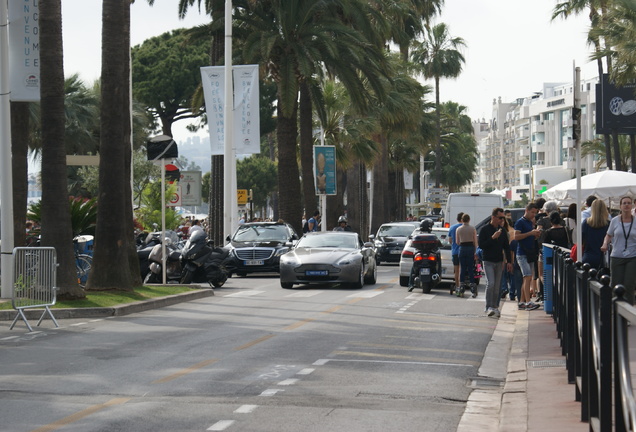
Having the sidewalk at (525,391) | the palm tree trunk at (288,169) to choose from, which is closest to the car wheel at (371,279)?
the palm tree trunk at (288,169)

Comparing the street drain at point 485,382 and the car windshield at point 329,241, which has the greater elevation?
the car windshield at point 329,241

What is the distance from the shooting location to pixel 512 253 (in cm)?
2216

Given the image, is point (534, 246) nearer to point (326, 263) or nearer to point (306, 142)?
point (326, 263)

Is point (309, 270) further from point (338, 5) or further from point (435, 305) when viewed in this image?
point (338, 5)

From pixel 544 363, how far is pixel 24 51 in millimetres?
12448

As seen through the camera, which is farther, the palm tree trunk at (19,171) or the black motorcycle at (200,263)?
the black motorcycle at (200,263)

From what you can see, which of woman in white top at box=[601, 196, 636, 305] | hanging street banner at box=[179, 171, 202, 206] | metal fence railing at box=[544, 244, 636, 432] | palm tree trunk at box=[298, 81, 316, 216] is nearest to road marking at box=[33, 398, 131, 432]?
metal fence railing at box=[544, 244, 636, 432]

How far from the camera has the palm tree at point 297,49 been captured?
37.1 m

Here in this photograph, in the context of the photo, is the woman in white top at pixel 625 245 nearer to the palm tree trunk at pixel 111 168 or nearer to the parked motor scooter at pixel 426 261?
the parked motor scooter at pixel 426 261

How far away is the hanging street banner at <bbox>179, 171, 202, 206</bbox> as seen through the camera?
37.9m

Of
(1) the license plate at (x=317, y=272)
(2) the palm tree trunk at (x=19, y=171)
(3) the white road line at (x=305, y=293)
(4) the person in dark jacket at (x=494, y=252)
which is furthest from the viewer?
(1) the license plate at (x=317, y=272)

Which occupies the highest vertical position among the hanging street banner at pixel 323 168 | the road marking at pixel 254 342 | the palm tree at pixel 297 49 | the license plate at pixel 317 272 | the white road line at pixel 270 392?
the palm tree at pixel 297 49

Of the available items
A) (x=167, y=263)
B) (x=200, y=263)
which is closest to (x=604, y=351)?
(x=200, y=263)

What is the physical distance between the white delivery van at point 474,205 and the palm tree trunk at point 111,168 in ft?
72.2
